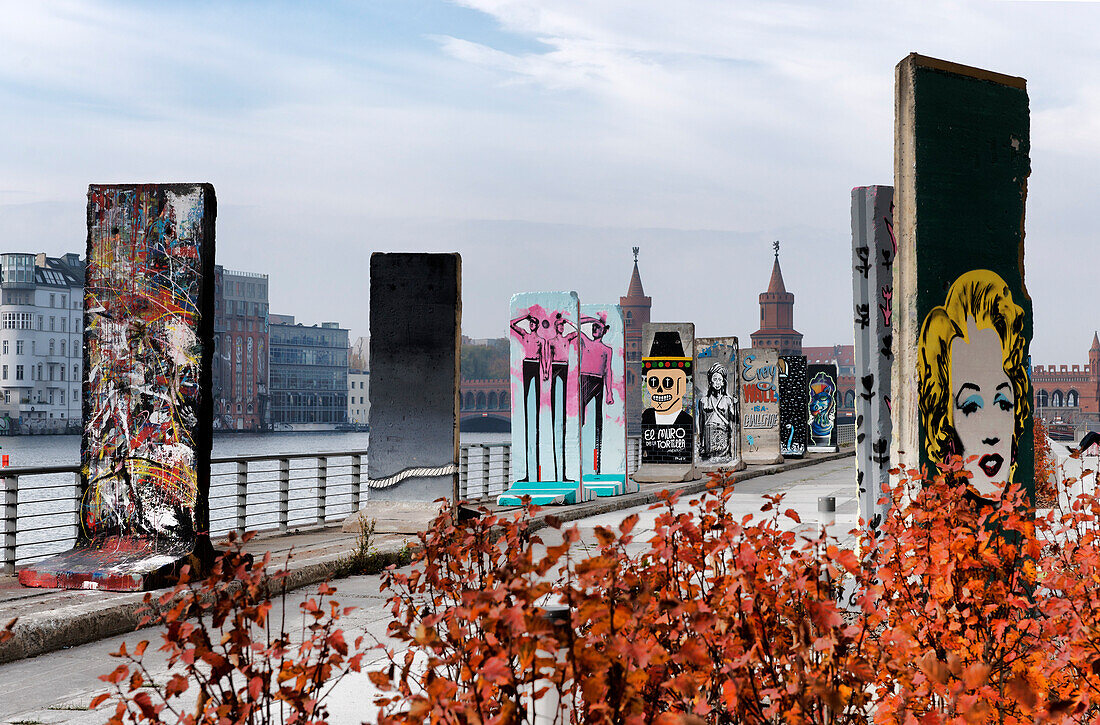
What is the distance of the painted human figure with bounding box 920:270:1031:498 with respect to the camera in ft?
20.4

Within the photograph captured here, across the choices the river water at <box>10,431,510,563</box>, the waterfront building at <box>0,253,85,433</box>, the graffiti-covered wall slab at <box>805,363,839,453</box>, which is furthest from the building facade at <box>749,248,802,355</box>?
the graffiti-covered wall slab at <box>805,363,839,453</box>

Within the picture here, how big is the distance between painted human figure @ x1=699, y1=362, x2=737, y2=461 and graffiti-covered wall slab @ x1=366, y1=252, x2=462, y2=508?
14637 mm

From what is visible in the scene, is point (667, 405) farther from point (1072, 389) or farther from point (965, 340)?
point (1072, 389)

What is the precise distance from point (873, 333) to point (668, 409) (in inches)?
594

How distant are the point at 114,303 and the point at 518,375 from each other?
29.1 ft

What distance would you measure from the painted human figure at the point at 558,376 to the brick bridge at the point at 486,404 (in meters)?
100

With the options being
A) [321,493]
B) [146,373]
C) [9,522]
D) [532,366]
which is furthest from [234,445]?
[146,373]

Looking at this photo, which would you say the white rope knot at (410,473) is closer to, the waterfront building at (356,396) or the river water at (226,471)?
the river water at (226,471)

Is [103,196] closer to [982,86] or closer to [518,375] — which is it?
[982,86]

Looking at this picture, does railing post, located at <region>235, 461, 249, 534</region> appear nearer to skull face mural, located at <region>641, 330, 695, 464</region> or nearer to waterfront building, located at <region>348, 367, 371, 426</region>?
skull face mural, located at <region>641, 330, 695, 464</region>

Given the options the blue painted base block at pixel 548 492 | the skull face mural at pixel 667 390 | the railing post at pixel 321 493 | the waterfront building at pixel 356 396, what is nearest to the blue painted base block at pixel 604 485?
the blue painted base block at pixel 548 492

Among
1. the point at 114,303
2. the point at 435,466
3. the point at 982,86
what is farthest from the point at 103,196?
the point at 982,86

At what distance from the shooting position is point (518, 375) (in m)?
16.9

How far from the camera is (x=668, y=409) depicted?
21812 mm
